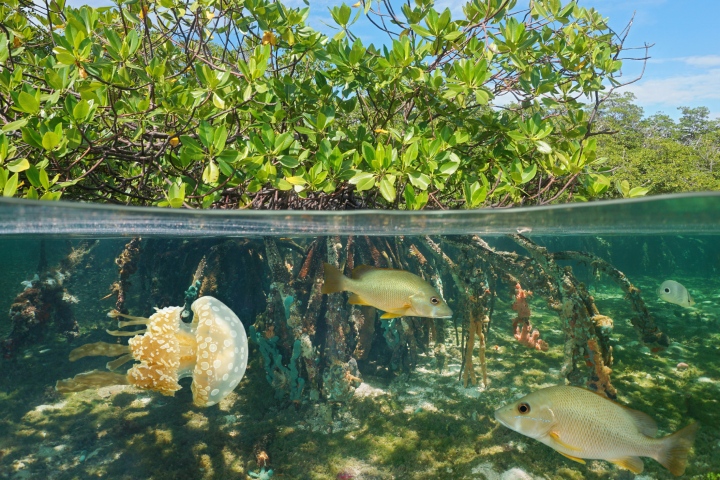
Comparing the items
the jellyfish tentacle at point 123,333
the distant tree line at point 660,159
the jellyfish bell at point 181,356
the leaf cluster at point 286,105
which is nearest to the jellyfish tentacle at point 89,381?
the jellyfish bell at point 181,356

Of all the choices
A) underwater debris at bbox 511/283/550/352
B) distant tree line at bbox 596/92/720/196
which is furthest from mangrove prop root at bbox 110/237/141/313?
distant tree line at bbox 596/92/720/196

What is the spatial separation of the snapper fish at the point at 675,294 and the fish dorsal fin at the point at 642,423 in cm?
167

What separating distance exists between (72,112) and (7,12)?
184cm

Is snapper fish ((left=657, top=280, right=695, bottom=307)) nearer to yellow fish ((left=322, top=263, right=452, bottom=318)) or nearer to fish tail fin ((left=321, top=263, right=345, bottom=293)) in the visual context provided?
yellow fish ((left=322, top=263, right=452, bottom=318))

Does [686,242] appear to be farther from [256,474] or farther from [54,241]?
[54,241]

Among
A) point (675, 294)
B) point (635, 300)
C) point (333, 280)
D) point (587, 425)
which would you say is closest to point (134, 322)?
point (333, 280)

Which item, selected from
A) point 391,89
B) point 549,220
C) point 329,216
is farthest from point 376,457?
point 391,89

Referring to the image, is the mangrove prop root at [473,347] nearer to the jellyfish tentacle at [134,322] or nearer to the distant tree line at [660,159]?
the jellyfish tentacle at [134,322]

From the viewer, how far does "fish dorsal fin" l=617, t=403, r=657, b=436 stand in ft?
8.37

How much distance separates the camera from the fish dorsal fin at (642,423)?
2551mm

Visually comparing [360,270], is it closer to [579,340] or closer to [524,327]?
[524,327]

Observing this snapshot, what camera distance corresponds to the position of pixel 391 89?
16.2 ft

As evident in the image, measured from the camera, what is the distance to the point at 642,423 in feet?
8.45

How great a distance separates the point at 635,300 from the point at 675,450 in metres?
1.53
